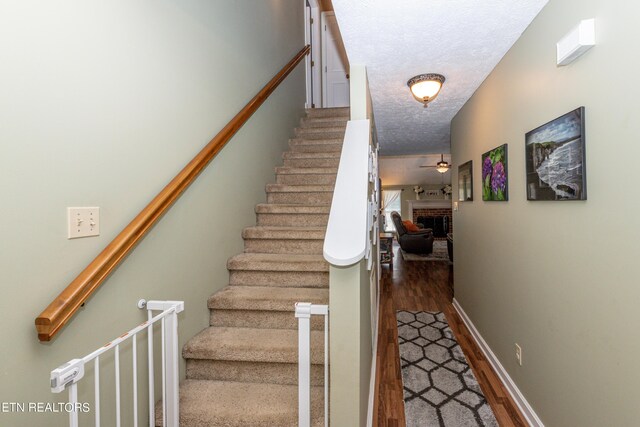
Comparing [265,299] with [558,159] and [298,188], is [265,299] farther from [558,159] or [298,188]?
[558,159]

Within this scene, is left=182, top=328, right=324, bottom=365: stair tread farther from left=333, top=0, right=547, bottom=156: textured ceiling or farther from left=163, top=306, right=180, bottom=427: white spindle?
left=333, top=0, right=547, bottom=156: textured ceiling

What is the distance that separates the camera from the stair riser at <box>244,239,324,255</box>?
2.38 meters

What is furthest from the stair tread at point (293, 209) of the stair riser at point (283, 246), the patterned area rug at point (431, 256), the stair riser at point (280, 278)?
the patterned area rug at point (431, 256)

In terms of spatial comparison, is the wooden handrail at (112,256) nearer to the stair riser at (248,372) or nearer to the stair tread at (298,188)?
the stair riser at (248,372)

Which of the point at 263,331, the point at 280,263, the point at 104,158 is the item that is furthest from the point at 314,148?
the point at 104,158

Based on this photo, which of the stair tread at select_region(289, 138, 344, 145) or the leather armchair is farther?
the leather armchair

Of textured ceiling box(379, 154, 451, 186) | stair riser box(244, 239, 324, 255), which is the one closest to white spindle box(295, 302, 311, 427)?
stair riser box(244, 239, 324, 255)

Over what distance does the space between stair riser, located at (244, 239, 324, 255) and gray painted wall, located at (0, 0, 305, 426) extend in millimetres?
278

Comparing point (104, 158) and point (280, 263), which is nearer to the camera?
point (104, 158)

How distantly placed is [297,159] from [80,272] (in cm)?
252

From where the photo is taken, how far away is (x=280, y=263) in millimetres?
2154

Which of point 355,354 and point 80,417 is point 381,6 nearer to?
point 355,354

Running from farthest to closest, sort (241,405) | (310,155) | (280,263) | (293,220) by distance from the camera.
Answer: (310,155), (293,220), (280,263), (241,405)

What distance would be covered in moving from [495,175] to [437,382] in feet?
5.35
